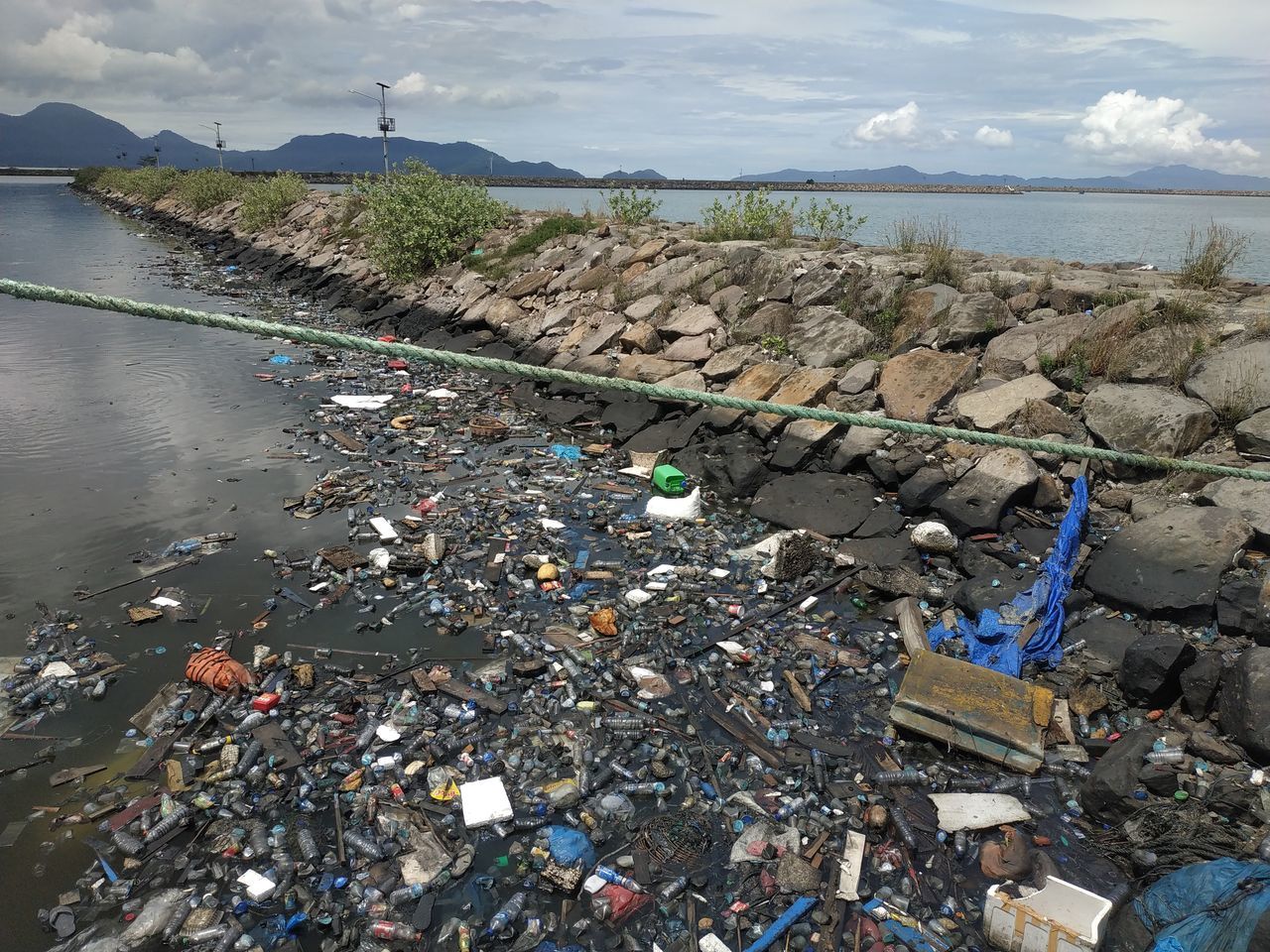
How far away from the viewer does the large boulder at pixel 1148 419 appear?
6.90 metres

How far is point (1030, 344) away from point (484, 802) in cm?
815

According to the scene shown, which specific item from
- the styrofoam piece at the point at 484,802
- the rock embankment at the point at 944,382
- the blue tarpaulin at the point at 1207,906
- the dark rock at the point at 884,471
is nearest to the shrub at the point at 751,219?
the rock embankment at the point at 944,382

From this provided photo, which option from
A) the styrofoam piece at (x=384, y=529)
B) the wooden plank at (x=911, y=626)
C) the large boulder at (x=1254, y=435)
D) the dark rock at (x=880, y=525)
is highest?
the large boulder at (x=1254, y=435)

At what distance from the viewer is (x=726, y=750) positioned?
4.71 meters

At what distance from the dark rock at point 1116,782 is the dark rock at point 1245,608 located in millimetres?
1483

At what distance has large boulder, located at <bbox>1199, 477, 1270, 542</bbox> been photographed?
18.7ft

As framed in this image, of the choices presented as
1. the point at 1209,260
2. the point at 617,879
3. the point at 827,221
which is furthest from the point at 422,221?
the point at 617,879

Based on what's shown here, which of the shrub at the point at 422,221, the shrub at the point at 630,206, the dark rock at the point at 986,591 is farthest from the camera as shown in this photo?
the shrub at the point at 422,221

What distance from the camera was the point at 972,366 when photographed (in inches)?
348

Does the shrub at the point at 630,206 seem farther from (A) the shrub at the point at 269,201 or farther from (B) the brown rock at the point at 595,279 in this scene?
(A) the shrub at the point at 269,201

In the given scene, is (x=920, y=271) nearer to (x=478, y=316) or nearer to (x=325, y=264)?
(x=478, y=316)

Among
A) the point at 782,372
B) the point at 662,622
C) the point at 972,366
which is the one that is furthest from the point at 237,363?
the point at 972,366

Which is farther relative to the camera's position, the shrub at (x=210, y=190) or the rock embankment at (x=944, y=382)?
the shrub at (x=210, y=190)

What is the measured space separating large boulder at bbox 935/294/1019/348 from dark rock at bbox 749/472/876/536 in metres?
2.78
